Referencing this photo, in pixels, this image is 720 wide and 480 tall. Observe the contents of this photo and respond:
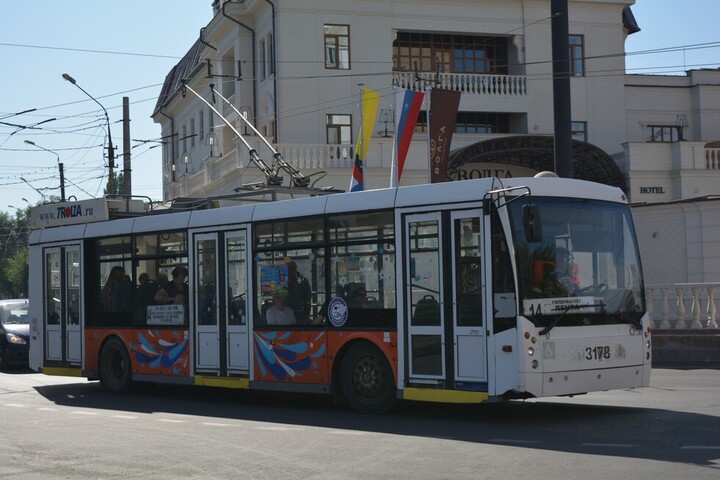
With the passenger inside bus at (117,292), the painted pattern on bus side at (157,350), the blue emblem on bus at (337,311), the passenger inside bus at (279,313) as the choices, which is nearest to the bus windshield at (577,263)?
the blue emblem on bus at (337,311)

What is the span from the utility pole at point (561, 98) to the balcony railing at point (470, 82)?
1370 cm

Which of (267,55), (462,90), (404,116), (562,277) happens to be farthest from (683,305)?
(267,55)

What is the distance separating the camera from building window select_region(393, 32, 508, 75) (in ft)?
131

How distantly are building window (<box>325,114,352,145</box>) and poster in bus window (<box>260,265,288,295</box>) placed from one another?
21.9 m

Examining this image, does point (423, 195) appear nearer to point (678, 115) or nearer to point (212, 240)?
point (212, 240)

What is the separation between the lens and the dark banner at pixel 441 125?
89.5ft

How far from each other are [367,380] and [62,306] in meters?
8.13

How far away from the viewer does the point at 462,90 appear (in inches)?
1533

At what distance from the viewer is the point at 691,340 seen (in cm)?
2214

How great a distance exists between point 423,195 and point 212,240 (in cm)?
456

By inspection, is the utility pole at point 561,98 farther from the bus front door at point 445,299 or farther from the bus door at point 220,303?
the bus front door at point 445,299

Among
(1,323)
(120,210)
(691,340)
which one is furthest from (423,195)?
(1,323)

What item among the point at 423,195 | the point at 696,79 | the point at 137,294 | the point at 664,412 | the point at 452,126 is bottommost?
the point at 664,412

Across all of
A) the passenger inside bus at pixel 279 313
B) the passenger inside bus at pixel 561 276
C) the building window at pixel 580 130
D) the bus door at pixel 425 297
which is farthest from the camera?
the building window at pixel 580 130
